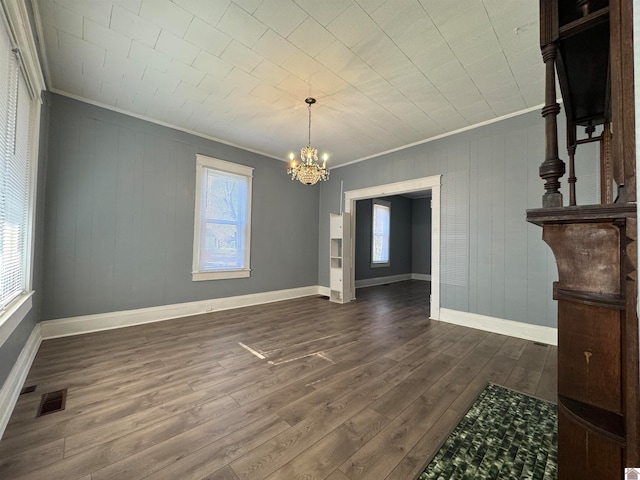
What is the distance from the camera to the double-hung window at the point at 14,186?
5.79 feet

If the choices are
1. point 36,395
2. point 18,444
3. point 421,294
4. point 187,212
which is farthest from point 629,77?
point 421,294

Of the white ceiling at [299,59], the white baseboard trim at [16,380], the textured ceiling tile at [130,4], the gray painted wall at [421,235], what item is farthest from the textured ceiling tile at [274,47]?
the gray painted wall at [421,235]

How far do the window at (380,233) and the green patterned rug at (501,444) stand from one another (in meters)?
5.96

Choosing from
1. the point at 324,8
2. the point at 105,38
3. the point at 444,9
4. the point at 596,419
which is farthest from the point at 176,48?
the point at 596,419

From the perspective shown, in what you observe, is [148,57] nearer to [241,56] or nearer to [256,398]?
[241,56]

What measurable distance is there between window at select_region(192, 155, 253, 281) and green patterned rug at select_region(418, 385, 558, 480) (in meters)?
4.12

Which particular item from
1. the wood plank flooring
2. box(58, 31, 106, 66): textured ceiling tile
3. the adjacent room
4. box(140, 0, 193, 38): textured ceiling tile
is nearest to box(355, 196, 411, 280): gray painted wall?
the adjacent room

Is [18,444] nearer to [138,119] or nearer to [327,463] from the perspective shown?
[327,463]

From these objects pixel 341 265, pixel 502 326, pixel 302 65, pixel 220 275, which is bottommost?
pixel 502 326

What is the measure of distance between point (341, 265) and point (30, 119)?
16.0 ft

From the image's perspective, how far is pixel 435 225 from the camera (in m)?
4.39

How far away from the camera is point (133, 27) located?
2260 millimetres

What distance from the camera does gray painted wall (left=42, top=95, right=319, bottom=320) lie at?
3301 mm

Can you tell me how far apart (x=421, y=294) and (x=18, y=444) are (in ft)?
21.8
